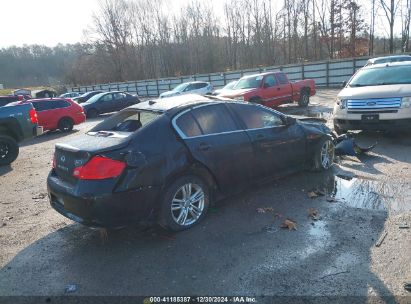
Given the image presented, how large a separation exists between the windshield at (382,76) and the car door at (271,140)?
436 centimetres

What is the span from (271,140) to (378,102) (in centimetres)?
402

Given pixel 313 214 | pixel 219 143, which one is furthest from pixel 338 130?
pixel 219 143

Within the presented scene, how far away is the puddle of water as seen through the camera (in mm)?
4742

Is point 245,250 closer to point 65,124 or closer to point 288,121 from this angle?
point 288,121

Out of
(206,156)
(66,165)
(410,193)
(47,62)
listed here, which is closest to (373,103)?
(410,193)

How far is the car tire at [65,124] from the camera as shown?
15278 mm

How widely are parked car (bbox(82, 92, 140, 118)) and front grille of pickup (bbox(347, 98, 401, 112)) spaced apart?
52.8 ft

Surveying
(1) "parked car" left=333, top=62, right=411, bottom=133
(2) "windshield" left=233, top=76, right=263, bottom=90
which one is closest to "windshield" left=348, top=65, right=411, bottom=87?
(1) "parked car" left=333, top=62, right=411, bottom=133

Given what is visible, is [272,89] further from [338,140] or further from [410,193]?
[410,193]

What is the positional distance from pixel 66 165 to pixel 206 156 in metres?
1.68

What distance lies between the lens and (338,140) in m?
7.57

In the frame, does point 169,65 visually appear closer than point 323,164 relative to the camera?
No

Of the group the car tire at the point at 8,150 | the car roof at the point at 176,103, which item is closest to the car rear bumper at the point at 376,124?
the car roof at the point at 176,103

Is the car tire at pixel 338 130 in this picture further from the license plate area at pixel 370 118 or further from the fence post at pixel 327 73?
the fence post at pixel 327 73
